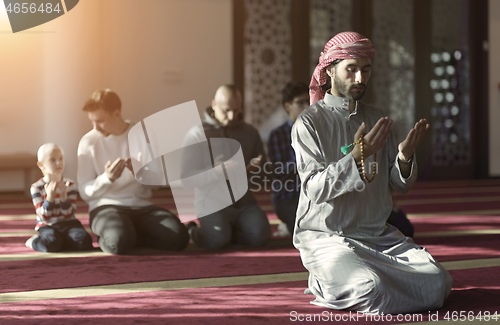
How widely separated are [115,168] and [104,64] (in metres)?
4.25

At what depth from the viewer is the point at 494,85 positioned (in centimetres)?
961

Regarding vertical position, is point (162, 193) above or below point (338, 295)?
below

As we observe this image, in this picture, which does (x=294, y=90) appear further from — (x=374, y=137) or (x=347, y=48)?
(x=374, y=137)

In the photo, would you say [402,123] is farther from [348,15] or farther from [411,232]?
[411,232]

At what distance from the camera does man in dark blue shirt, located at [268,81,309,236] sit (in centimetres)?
398

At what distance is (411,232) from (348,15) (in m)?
5.49

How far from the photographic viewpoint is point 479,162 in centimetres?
967

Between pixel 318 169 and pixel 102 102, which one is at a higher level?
pixel 102 102

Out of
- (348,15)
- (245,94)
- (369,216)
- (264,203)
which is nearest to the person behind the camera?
(369,216)

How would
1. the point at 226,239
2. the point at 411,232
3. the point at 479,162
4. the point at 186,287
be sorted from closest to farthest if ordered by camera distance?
the point at 186,287
the point at 226,239
the point at 411,232
the point at 479,162

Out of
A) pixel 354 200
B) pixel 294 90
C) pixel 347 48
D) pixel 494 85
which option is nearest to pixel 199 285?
pixel 354 200

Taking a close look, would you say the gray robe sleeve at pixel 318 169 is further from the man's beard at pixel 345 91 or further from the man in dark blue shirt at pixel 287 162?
the man in dark blue shirt at pixel 287 162

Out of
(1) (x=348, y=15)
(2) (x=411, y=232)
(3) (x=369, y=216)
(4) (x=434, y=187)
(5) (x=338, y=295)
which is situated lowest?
(4) (x=434, y=187)

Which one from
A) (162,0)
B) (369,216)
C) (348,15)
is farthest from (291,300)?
(348,15)
